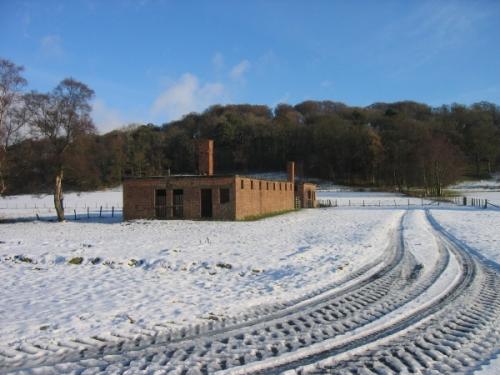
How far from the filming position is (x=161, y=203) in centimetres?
3016

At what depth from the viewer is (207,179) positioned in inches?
1159

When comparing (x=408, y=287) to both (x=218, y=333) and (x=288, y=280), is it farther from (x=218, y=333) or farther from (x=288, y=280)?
(x=218, y=333)

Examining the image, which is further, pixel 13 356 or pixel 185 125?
pixel 185 125

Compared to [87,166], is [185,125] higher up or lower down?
higher up

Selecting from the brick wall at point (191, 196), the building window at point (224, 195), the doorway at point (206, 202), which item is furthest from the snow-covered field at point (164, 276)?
the doorway at point (206, 202)

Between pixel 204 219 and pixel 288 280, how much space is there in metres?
19.7

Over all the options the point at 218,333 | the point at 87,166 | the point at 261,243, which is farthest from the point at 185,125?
the point at 218,333

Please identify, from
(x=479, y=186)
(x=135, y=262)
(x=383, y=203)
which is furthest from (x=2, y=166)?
(x=479, y=186)

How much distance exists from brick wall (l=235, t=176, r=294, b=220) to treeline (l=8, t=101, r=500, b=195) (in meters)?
29.9

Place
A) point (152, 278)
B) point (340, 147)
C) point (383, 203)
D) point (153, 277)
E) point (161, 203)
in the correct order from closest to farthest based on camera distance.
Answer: point (152, 278) < point (153, 277) < point (161, 203) < point (383, 203) < point (340, 147)

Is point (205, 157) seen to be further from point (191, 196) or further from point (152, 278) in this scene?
point (152, 278)

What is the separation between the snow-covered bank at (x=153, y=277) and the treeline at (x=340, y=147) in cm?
4828

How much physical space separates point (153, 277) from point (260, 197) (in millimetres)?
24714

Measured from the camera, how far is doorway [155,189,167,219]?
3003cm
